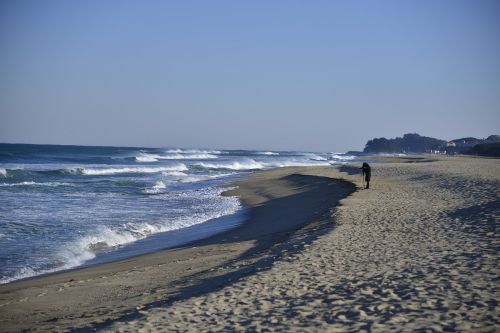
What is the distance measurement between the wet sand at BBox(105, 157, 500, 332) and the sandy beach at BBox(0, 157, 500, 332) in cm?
2

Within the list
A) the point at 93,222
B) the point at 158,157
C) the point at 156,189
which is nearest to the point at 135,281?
the point at 93,222

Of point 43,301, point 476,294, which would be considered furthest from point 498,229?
point 43,301

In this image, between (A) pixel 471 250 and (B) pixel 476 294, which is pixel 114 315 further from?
(A) pixel 471 250

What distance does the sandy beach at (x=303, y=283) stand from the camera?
18.3 feet

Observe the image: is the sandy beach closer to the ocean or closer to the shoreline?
the shoreline

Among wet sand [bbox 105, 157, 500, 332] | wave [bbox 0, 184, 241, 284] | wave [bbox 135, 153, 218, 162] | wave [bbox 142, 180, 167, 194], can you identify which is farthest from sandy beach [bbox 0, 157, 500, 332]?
wave [bbox 135, 153, 218, 162]

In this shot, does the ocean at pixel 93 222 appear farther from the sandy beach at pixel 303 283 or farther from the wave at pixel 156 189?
the sandy beach at pixel 303 283

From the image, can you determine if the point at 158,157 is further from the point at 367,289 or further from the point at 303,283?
the point at 367,289

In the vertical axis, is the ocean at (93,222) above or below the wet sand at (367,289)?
below

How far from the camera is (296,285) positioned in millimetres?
6988

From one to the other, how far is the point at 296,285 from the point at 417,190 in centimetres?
1491

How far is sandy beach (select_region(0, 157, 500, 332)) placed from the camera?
559 centimetres

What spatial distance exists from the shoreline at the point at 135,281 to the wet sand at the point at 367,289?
64cm

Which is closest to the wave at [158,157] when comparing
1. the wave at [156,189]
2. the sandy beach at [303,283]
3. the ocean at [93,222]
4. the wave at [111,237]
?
the wave at [156,189]
